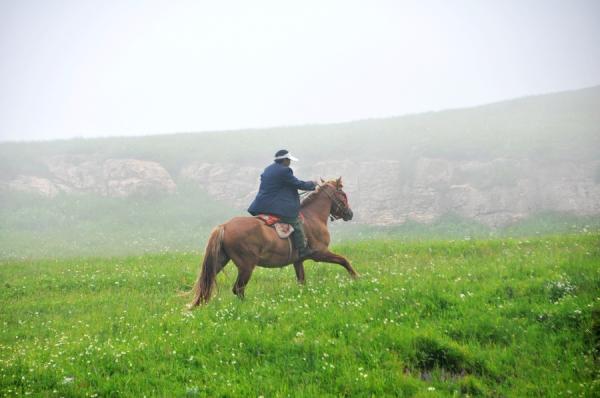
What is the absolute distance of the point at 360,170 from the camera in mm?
41000

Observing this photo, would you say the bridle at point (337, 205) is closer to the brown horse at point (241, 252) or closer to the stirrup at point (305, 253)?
the stirrup at point (305, 253)

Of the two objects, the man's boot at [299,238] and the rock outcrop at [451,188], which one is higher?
the man's boot at [299,238]

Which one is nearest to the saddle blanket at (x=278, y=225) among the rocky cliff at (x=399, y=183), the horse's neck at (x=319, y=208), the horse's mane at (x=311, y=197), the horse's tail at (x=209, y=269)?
the horse's tail at (x=209, y=269)

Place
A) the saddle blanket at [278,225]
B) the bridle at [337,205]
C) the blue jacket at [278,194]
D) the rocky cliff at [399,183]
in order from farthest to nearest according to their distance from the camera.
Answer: the rocky cliff at [399,183] < the bridle at [337,205] < the blue jacket at [278,194] < the saddle blanket at [278,225]

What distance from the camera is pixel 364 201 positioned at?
38125 mm

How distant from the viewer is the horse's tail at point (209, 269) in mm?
11633

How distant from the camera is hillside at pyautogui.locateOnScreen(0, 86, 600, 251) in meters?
34.1

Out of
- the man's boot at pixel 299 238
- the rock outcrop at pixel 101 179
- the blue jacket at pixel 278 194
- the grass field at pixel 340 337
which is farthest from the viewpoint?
the rock outcrop at pixel 101 179

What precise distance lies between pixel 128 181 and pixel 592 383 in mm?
41991

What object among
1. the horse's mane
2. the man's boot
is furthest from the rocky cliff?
the man's boot

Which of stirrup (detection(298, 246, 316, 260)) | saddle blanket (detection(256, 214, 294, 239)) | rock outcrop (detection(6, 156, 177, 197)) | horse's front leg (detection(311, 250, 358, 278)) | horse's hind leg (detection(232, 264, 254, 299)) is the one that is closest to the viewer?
horse's hind leg (detection(232, 264, 254, 299))

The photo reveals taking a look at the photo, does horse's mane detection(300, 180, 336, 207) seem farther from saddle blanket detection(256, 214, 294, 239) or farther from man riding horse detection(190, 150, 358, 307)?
saddle blanket detection(256, 214, 294, 239)

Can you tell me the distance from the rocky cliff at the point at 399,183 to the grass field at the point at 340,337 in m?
20.5

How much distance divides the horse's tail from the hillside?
73.8 feet
